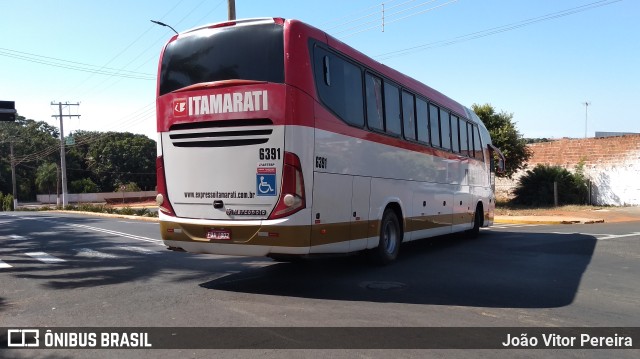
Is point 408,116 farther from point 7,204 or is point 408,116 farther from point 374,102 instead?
point 7,204

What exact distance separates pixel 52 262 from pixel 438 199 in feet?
28.6

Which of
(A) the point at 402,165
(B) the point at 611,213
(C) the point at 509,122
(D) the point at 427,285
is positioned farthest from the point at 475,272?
(C) the point at 509,122

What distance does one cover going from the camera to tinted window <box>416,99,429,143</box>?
1106cm

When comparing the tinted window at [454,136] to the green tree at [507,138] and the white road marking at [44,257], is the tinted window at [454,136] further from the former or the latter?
the green tree at [507,138]

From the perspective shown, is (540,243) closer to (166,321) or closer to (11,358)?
(166,321)

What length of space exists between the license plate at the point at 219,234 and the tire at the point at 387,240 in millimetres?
3026

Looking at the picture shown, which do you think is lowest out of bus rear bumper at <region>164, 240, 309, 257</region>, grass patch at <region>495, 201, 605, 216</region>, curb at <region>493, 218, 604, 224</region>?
curb at <region>493, 218, 604, 224</region>

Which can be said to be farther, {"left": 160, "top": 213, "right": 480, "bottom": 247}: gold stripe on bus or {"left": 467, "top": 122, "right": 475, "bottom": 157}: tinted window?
{"left": 467, "top": 122, "right": 475, "bottom": 157}: tinted window

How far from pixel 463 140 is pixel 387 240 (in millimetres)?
5569

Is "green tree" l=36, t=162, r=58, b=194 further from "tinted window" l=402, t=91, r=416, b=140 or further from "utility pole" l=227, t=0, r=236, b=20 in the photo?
"tinted window" l=402, t=91, r=416, b=140

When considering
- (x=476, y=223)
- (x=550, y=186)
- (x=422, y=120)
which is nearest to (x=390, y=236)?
(x=422, y=120)

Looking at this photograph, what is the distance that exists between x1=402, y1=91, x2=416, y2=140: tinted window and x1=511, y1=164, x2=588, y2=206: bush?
21380 mm

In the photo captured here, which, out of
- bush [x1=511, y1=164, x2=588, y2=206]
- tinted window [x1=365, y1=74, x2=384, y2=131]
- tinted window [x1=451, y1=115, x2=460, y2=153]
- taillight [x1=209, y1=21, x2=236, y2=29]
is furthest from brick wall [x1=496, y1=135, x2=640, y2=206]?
taillight [x1=209, y1=21, x2=236, y2=29]

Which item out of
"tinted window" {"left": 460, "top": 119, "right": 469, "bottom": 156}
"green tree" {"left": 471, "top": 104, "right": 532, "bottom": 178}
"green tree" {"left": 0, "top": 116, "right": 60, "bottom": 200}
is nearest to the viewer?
"tinted window" {"left": 460, "top": 119, "right": 469, "bottom": 156}
